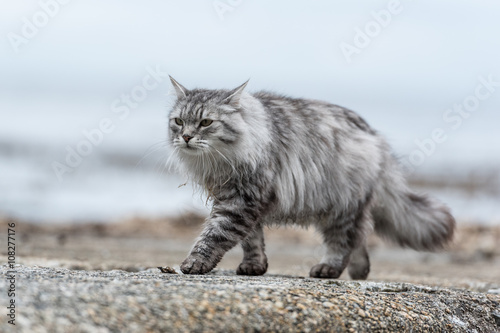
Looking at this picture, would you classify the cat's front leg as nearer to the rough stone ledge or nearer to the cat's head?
the cat's head

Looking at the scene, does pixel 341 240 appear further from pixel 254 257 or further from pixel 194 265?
pixel 194 265

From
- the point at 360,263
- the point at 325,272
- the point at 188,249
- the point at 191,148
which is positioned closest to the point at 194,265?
the point at 191,148

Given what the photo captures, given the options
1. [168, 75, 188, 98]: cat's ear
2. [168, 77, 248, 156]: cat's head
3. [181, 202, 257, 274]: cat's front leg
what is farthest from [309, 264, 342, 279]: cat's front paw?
[168, 75, 188, 98]: cat's ear

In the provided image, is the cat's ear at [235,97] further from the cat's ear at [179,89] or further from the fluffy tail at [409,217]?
the fluffy tail at [409,217]

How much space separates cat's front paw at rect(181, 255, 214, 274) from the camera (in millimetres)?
4562

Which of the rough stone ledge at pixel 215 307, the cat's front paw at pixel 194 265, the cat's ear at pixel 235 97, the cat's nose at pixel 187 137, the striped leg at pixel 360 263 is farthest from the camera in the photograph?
the striped leg at pixel 360 263

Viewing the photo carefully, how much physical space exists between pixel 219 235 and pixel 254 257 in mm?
636

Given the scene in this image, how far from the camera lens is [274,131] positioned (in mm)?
5250

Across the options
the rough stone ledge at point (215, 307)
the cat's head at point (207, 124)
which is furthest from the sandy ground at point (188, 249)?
the rough stone ledge at point (215, 307)

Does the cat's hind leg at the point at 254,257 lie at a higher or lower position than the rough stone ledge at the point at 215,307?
lower

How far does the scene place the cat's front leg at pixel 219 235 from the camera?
4625mm

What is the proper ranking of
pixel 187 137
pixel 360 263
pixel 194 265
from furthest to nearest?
pixel 360 263, pixel 187 137, pixel 194 265

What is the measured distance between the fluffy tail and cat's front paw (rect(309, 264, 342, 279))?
0.76m

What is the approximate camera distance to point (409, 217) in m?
5.98
